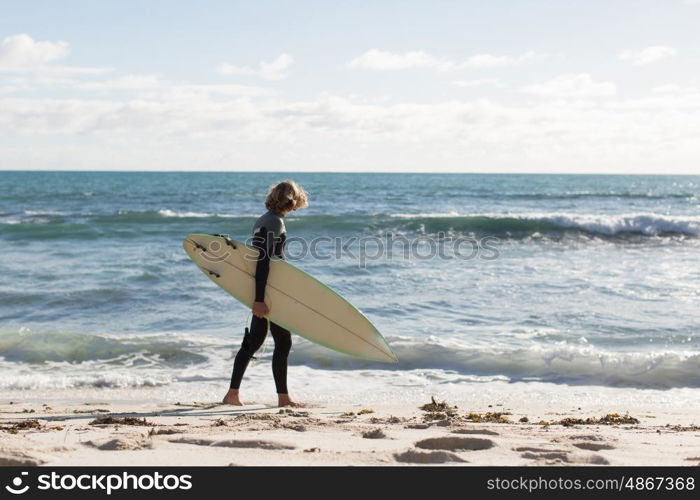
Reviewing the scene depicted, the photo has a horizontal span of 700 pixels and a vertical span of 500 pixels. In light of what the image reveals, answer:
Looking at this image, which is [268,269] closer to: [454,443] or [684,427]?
[454,443]

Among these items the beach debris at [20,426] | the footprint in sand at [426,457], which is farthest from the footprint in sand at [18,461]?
the footprint in sand at [426,457]

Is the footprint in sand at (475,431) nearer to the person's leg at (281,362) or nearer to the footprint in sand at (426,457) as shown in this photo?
the footprint in sand at (426,457)

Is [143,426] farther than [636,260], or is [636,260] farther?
[636,260]

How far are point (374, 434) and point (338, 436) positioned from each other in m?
0.19

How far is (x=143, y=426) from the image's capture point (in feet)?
12.5

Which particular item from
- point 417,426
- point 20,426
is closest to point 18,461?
point 20,426

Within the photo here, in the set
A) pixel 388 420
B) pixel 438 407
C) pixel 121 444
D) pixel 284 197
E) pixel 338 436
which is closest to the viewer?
pixel 121 444

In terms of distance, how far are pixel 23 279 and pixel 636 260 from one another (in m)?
10.9

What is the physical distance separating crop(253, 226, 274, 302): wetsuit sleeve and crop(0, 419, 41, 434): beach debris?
1.48m

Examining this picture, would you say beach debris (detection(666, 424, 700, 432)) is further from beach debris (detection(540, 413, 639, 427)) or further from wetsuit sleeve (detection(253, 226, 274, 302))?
wetsuit sleeve (detection(253, 226, 274, 302))

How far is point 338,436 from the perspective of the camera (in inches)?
138

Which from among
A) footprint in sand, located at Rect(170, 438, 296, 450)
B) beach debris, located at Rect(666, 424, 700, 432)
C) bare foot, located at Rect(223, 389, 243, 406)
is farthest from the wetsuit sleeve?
beach debris, located at Rect(666, 424, 700, 432)

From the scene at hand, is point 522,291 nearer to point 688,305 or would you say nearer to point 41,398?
Answer: point 688,305

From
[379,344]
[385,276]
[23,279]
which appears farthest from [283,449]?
[23,279]
